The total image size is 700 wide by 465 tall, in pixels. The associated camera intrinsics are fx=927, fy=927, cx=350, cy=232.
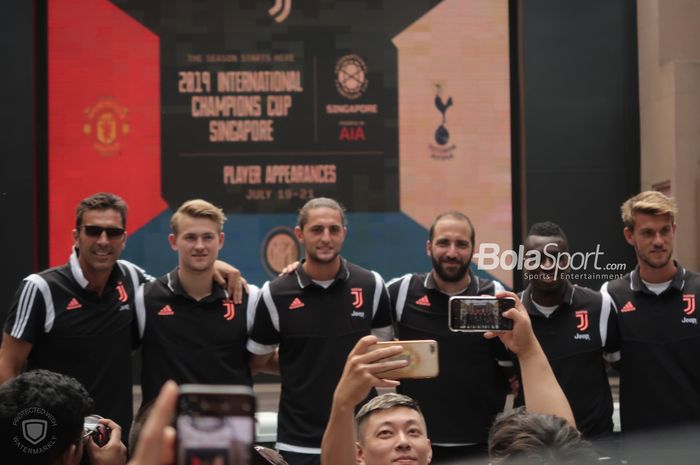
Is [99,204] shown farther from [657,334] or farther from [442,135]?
[442,135]

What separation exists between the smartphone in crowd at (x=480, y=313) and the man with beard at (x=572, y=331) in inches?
33.0

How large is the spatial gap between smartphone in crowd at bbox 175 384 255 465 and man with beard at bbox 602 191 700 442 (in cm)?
360

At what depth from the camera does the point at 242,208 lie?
10055mm

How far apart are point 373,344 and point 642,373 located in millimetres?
2508

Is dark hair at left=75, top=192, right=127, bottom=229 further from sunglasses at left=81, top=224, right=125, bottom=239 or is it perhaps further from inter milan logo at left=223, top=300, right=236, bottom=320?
inter milan logo at left=223, top=300, right=236, bottom=320

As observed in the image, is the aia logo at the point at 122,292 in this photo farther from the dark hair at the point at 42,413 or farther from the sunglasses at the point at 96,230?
the dark hair at the point at 42,413

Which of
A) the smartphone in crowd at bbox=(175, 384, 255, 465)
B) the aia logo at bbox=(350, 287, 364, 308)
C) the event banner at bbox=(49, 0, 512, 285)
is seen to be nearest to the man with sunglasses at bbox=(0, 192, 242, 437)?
the aia logo at bbox=(350, 287, 364, 308)

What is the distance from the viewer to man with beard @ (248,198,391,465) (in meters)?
4.80

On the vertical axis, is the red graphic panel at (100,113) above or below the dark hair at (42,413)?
above

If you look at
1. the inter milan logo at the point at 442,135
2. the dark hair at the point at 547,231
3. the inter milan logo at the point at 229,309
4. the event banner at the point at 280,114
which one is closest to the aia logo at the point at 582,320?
the dark hair at the point at 547,231

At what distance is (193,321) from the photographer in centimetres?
A: 476

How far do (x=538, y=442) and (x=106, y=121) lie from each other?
28.1 ft

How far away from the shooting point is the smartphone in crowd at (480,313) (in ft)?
11.9

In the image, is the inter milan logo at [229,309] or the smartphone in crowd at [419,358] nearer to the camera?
the smartphone in crowd at [419,358]
